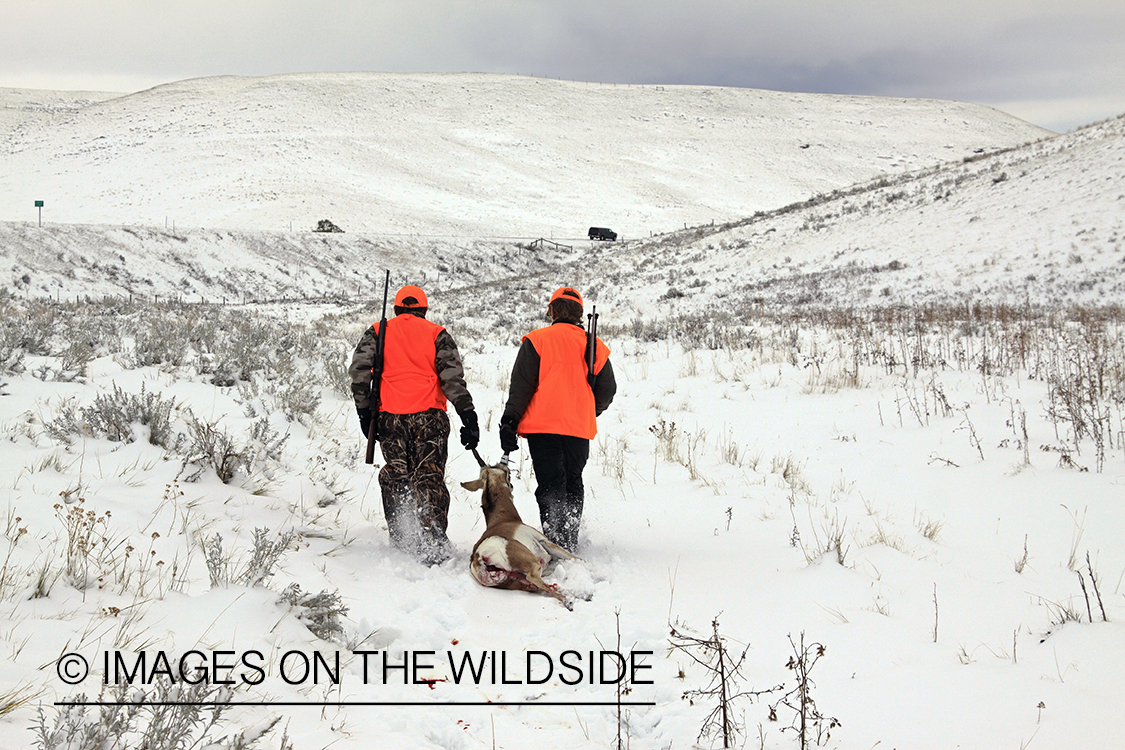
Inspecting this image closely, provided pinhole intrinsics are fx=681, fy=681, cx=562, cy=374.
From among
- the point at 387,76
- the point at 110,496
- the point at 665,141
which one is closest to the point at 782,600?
the point at 110,496

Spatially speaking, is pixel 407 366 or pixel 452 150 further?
pixel 452 150

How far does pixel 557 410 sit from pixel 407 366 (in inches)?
42.5

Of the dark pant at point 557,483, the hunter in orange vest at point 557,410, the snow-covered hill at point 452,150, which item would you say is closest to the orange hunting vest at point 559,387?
the hunter in orange vest at point 557,410

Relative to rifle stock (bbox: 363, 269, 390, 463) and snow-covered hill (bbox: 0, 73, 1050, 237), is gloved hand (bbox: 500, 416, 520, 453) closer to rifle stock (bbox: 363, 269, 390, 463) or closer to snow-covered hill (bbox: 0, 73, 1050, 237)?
rifle stock (bbox: 363, 269, 390, 463)

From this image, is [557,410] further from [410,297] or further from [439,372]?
[410,297]

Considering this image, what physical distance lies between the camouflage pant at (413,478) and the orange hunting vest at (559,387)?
648 mm

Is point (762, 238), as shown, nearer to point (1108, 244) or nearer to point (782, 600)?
point (1108, 244)

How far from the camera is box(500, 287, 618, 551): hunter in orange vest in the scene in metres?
4.73

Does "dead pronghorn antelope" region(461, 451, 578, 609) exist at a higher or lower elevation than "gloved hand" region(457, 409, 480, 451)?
lower

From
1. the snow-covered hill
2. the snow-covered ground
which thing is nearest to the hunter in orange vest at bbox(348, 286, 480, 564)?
the snow-covered ground

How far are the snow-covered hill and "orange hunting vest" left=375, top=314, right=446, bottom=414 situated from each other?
4404 centimetres

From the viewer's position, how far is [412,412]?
4723 millimetres

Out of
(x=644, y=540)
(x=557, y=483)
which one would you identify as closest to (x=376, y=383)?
(x=557, y=483)

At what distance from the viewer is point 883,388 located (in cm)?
839
